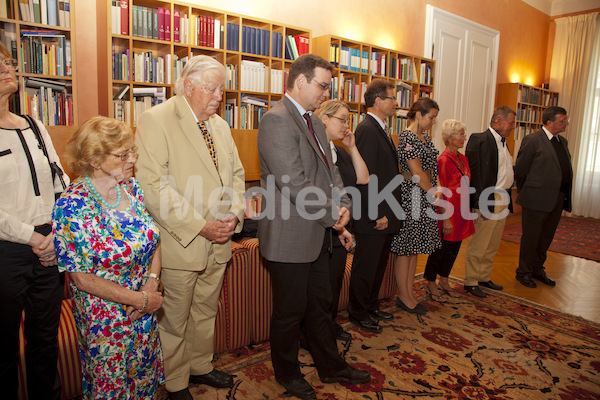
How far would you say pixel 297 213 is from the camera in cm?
196

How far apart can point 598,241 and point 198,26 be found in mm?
6542

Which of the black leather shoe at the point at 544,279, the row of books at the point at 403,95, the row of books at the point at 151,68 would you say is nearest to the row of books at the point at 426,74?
the row of books at the point at 403,95

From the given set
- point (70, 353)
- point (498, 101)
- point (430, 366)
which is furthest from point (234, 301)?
point (498, 101)

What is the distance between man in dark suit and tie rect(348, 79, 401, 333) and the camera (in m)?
2.79

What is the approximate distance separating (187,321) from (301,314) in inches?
23.5

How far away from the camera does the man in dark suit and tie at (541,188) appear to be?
13.3ft

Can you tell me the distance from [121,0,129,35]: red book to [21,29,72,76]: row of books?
539 millimetres

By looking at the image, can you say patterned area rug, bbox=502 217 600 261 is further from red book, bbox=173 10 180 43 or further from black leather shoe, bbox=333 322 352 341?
red book, bbox=173 10 180 43

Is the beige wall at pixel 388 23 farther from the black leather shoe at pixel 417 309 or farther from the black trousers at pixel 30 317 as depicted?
the black leather shoe at pixel 417 309

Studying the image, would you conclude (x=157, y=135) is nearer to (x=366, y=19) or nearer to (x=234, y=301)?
(x=234, y=301)

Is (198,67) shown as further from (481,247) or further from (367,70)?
(367,70)

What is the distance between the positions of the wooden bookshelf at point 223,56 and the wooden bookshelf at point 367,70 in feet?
1.70

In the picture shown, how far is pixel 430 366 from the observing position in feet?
8.27

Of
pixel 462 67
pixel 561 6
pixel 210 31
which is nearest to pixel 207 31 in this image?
pixel 210 31
